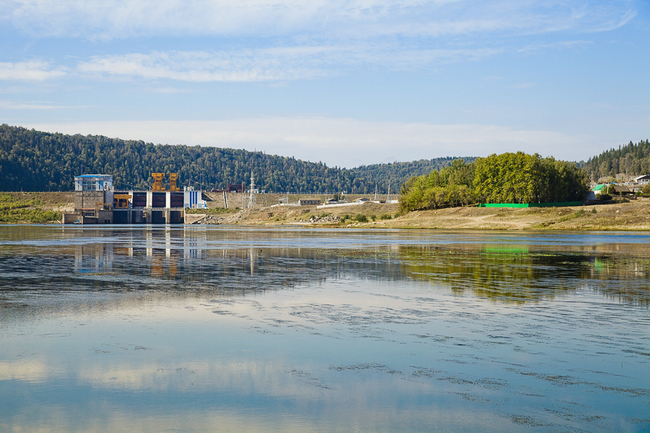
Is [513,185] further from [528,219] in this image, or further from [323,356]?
[323,356]

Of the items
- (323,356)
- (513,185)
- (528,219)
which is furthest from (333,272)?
(513,185)

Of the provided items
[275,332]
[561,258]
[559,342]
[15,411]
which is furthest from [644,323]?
[561,258]

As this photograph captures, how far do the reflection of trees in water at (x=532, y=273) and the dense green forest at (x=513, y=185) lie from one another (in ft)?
297

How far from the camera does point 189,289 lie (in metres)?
22.6

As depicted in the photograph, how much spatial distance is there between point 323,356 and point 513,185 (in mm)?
124015

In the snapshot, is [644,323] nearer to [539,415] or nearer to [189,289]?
[539,415]

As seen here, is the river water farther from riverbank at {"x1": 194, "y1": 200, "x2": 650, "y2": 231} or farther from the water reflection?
riverbank at {"x1": 194, "y1": 200, "x2": 650, "y2": 231}

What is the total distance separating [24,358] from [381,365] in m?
7.52

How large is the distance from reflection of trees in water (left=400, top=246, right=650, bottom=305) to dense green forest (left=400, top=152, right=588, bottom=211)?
90.4 meters

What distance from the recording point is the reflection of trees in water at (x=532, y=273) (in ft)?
72.5

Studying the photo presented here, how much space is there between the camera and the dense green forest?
127 metres

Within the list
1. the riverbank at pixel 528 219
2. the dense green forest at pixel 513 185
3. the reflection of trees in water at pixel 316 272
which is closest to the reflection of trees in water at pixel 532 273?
the reflection of trees in water at pixel 316 272

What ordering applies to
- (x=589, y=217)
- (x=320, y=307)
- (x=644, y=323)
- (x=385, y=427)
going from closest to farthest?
(x=385, y=427)
(x=644, y=323)
(x=320, y=307)
(x=589, y=217)

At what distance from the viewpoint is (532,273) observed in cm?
2892
